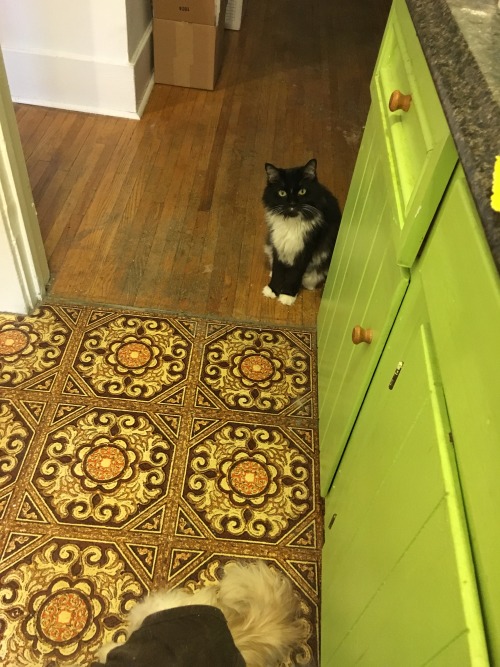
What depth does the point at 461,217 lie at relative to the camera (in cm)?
58

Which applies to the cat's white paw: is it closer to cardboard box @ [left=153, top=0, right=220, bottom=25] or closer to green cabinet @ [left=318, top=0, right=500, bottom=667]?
green cabinet @ [left=318, top=0, right=500, bottom=667]

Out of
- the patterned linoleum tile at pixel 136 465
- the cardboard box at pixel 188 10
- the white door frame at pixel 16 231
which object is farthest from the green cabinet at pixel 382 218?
the cardboard box at pixel 188 10

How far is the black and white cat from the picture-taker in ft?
5.21

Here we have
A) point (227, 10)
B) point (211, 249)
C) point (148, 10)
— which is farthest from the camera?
point (227, 10)

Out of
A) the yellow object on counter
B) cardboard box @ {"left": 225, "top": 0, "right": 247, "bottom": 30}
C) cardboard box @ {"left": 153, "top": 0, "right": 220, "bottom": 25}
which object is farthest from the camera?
cardboard box @ {"left": 225, "top": 0, "right": 247, "bottom": 30}

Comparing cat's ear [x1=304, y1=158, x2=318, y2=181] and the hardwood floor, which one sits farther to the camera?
the hardwood floor

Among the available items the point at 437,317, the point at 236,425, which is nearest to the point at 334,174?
the point at 236,425

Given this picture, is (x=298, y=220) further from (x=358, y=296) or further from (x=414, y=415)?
(x=414, y=415)

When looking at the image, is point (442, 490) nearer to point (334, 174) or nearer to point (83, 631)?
point (83, 631)

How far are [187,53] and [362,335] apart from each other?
7.58ft

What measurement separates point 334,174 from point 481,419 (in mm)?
2085

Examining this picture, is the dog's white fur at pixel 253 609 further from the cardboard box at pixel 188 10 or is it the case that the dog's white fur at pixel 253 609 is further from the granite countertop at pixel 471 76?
the cardboard box at pixel 188 10

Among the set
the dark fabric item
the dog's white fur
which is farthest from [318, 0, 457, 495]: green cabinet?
the dark fabric item

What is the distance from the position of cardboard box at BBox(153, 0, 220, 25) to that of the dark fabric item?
259cm
